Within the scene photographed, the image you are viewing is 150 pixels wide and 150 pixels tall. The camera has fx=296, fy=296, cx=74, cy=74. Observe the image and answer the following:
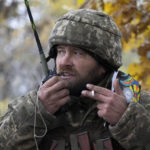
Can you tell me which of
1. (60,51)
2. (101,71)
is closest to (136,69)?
(101,71)

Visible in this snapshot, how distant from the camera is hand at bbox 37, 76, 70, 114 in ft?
7.84

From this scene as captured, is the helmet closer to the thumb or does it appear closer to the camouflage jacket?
the camouflage jacket

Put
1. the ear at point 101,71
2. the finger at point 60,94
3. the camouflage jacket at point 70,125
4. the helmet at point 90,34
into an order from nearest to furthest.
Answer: the camouflage jacket at point 70,125 < the finger at point 60,94 < the helmet at point 90,34 < the ear at point 101,71

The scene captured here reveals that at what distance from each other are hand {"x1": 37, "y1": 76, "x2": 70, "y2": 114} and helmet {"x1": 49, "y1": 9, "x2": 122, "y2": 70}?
20.3 inches

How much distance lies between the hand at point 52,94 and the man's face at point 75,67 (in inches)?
9.5

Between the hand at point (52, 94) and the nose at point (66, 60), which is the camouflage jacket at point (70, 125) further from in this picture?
the nose at point (66, 60)

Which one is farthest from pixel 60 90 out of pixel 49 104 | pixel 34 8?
pixel 34 8

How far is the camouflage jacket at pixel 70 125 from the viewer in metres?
2.29

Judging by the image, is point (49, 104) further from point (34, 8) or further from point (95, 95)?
point (34, 8)

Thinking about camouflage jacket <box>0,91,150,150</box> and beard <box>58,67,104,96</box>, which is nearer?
camouflage jacket <box>0,91,150,150</box>

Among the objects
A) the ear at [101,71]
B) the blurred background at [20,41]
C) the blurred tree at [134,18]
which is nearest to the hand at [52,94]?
the ear at [101,71]

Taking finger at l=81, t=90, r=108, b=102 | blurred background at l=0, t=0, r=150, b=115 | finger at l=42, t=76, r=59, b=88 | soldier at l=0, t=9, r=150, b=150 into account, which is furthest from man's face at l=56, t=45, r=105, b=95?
blurred background at l=0, t=0, r=150, b=115

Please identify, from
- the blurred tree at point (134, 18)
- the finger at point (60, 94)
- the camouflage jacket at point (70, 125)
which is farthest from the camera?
the blurred tree at point (134, 18)

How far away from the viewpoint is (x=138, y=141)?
2.29m
